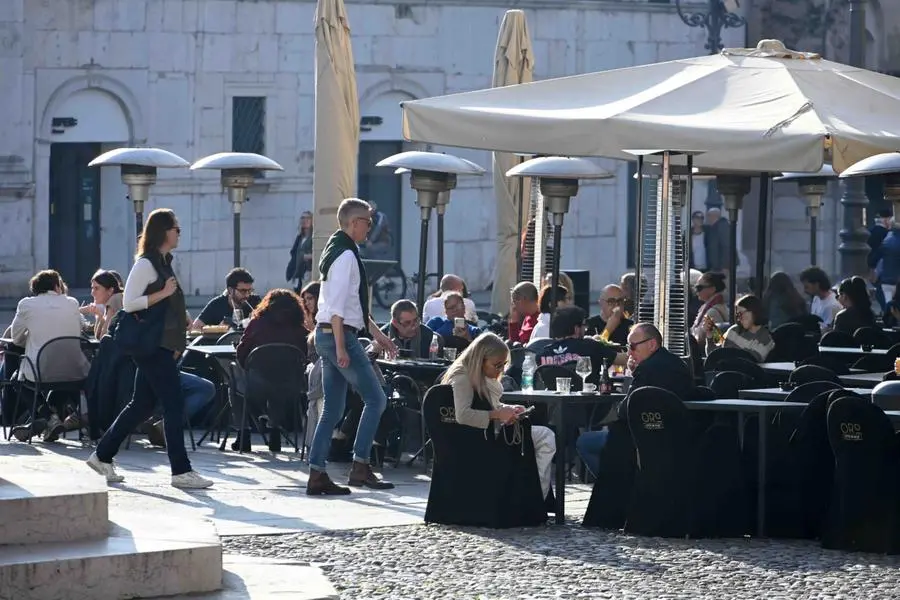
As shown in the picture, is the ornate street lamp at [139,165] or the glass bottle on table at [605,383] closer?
the glass bottle on table at [605,383]

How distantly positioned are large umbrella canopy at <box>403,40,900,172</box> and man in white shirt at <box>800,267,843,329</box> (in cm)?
453

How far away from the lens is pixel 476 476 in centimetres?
1131

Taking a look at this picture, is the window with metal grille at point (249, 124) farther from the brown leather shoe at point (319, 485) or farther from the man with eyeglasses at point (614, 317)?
the brown leather shoe at point (319, 485)

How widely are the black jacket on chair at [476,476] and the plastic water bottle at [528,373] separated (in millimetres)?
1025

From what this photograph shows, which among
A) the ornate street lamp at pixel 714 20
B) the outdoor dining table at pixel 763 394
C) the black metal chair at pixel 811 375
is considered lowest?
the outdoor dining table at pixel 763 394

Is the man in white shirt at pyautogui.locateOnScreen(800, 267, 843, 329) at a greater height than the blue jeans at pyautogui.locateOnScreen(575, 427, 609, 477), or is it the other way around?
the man in white shirt at pyautogui.locateOnScreen(800, 267, 843, 329)

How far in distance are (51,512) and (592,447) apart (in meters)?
4.05

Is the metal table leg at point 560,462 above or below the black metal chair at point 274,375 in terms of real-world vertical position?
below

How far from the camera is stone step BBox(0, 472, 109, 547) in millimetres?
8820

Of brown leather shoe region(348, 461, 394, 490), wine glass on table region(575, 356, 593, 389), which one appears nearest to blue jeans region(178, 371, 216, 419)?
brown leather shoe region(348, 461, 394, 490)

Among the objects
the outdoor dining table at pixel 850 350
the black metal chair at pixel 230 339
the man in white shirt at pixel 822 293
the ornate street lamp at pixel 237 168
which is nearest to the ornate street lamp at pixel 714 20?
the man in white shirt at pixel 822 293

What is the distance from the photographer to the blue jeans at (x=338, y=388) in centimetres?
1238

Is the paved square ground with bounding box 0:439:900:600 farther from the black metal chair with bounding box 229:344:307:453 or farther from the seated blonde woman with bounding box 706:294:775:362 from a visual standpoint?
the seated blonde woman with bounding box 706:294:775:362

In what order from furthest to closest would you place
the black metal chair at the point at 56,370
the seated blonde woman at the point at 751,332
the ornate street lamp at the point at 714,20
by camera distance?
the ornate street lamp at the point at 714,20 → the seated blonde woman at the point at 751,332 → the black metal chair at the point at 56,370
